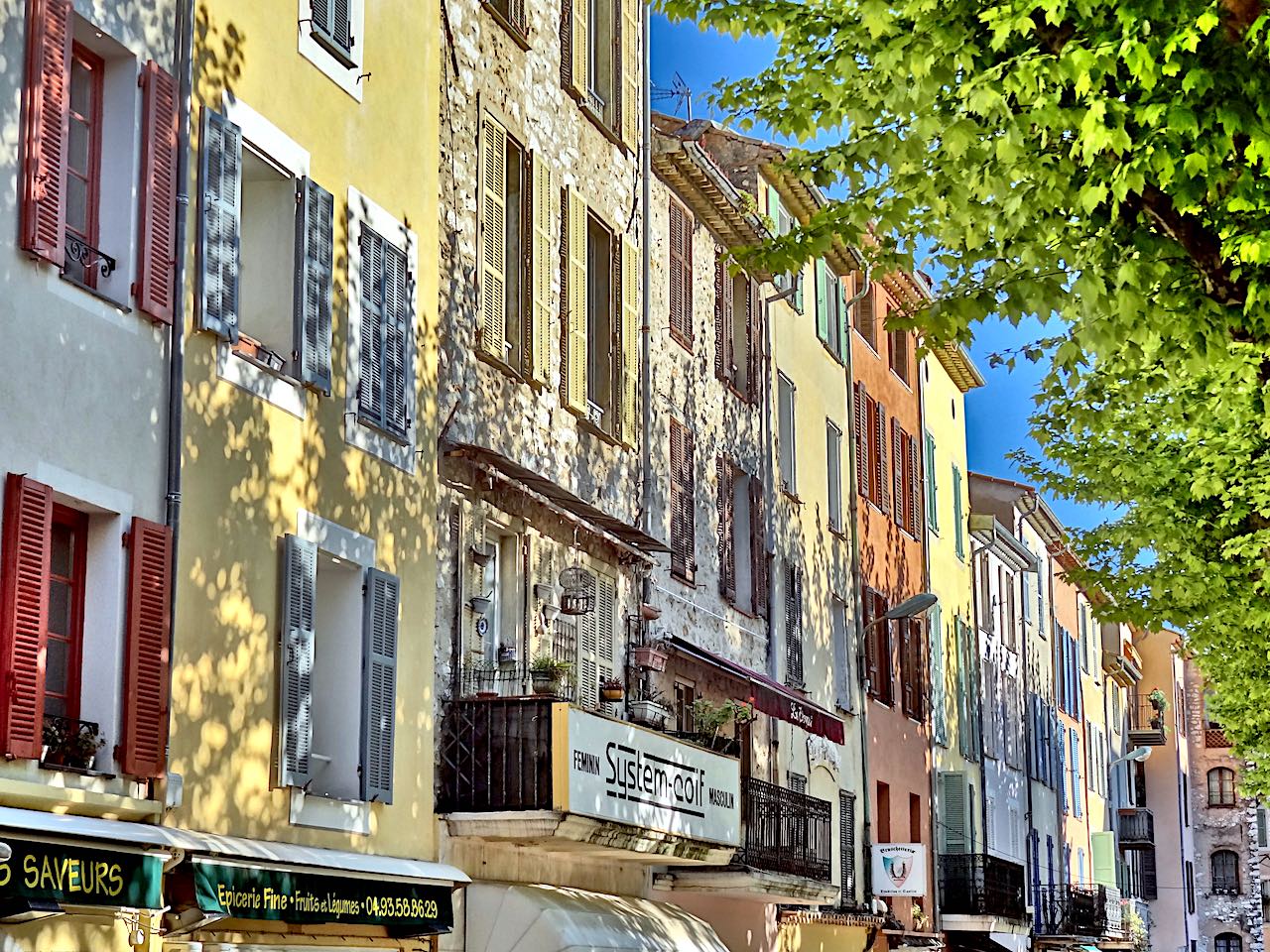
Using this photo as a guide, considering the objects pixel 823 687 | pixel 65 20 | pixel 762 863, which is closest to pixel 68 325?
pixel 65 20

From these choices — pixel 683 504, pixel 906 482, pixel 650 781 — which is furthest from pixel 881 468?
pixel 650 781

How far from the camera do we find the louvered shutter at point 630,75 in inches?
923

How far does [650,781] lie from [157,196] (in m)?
8.23

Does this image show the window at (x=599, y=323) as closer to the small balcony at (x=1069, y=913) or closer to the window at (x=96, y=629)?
the window at (x=96, y=629)

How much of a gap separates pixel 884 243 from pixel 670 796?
7.63 m

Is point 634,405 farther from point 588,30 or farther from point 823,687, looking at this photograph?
point 823,687

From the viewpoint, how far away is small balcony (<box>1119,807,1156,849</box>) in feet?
232

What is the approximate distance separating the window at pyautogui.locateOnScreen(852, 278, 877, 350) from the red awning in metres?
11.0

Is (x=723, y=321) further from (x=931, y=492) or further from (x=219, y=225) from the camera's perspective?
(x=219, y=225)

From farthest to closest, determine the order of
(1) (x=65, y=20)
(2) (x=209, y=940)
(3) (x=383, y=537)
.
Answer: (3) (x=383, y=537), (2) (x=209, y=940), (1) (x=65, y=20)

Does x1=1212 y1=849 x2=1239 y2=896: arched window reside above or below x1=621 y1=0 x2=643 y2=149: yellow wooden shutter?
below

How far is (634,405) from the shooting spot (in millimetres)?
22781

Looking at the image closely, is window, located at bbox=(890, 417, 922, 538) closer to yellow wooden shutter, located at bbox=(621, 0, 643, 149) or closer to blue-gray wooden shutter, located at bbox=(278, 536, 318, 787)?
yellow wooden shutter, located at bbox=(621, 0, 643, 149)

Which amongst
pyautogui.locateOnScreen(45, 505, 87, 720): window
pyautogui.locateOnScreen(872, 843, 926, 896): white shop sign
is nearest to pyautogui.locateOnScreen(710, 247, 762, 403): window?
pyautogui.locateOnScreen(872, 843, 926, 896): white shop sign
